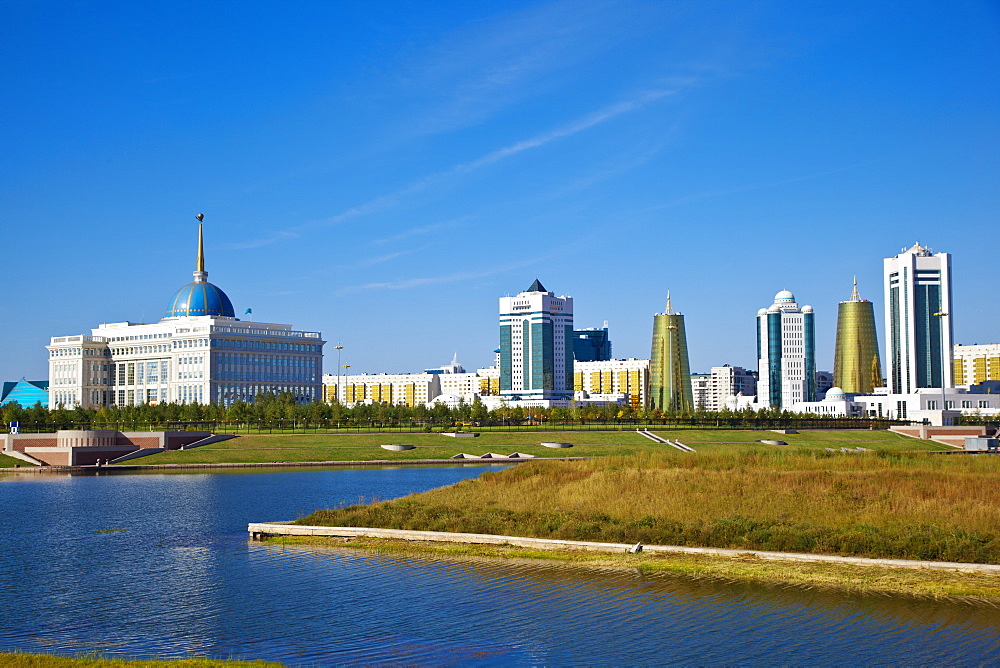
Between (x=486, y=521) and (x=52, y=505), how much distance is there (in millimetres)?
29063

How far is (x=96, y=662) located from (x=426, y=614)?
819cm

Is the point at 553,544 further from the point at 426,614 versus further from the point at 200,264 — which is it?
the point at 200,264

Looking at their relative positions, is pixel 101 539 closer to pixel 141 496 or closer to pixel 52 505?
pixel 52 505

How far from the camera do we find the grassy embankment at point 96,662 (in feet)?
70.1

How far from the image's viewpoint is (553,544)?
115ft

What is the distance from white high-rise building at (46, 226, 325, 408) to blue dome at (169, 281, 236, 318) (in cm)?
17

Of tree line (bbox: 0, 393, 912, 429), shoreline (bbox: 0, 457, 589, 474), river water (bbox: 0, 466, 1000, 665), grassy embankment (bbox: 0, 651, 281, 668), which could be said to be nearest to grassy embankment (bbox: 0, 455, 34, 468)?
shoreline (bbox: 0, 457, 589, 474)

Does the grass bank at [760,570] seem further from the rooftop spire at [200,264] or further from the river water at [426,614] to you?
the rooftop spire at [200,264]

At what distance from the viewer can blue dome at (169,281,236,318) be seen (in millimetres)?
180000

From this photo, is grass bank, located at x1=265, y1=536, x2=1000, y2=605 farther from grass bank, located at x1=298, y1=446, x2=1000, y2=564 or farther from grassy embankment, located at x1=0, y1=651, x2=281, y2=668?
grassy embankment, located at x1=0, y1=651, x2=281, y2=668

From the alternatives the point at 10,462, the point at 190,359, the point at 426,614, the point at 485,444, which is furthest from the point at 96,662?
the point at 190,359

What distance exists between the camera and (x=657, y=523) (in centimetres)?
3612

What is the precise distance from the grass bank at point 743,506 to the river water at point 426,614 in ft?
13.8

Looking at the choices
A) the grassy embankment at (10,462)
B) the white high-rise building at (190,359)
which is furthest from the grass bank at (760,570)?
the white high-rise building at (190,359)
